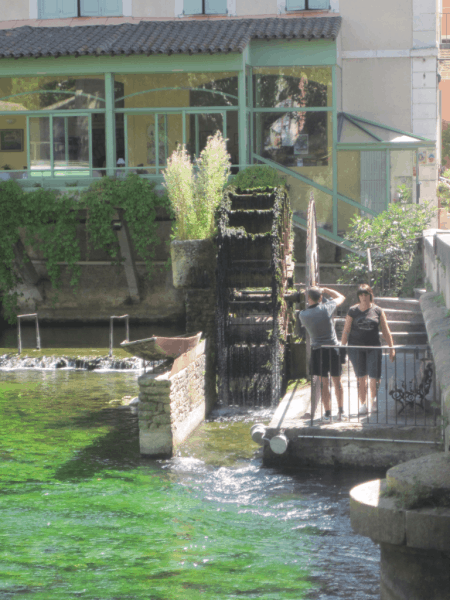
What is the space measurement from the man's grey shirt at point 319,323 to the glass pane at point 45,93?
40.2ft

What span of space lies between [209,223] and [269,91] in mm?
6704

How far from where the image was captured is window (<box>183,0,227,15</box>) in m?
21.5

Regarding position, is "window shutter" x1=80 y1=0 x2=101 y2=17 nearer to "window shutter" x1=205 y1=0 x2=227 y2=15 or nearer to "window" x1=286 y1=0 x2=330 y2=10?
"window shutter" x1=205 y1=0 x2=227 y2=15

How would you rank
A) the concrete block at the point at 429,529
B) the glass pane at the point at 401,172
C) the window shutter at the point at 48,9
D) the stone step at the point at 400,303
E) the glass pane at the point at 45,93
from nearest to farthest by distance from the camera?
the concrete block at the point at 429,529, the stone step at the point at 400,303, the glass pane at the point at 401,172, the glass pane at the point at 45,93, the window shutter at the point at 48,9

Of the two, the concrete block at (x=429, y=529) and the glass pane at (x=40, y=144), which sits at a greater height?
the glass pane at (x=40, y=144)

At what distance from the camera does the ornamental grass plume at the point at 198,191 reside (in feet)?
48.2

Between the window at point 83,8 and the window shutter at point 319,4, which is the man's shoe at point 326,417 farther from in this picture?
the window at point 83,8

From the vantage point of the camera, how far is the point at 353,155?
19.2 m

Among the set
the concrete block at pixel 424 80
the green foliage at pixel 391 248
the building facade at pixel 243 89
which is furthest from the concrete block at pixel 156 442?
the concrete block at pixel 424 80

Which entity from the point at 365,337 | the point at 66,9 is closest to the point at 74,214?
the point at 66,9

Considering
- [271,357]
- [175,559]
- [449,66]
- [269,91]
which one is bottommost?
[175,559]

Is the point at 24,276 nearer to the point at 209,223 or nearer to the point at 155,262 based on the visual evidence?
the point at 155,262

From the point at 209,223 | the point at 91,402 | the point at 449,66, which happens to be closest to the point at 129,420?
the point at 91,402

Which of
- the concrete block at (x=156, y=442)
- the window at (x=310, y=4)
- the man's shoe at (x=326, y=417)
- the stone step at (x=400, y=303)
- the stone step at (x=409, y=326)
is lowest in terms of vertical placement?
the concrete block at (x=156, y=442)
